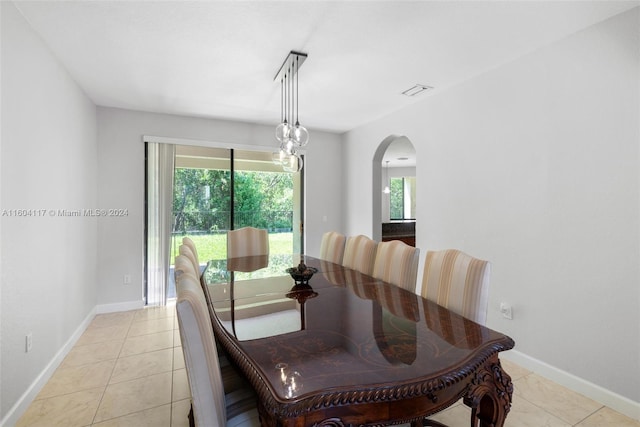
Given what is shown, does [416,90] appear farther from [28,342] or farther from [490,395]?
[28,342]

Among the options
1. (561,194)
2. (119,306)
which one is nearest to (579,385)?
(561,194)

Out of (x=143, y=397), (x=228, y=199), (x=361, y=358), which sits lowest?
(x=143, y=397)

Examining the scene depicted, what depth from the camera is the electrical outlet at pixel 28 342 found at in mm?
2036

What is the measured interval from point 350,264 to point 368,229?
6.19 ft

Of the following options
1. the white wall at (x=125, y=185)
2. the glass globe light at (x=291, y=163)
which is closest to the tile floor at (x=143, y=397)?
the white wall at (x=125, y=185)

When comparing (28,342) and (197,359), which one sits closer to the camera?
(197,359)

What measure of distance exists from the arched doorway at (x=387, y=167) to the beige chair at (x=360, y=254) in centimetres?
173

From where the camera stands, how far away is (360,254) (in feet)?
8.88

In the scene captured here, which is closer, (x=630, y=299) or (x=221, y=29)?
(x=630, y=299)

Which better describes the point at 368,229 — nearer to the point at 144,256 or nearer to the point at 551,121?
the point at 551,121

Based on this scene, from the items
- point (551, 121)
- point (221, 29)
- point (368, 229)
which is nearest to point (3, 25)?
point (221, 29)

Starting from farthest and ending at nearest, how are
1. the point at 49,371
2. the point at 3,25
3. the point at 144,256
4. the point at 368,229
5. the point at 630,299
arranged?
the point at 368,229 < the point at 144,256 < the point at 49,371 < the point at 630,299 < the point at 3,25

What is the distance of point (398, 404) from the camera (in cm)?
99

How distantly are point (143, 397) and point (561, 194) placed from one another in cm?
332
